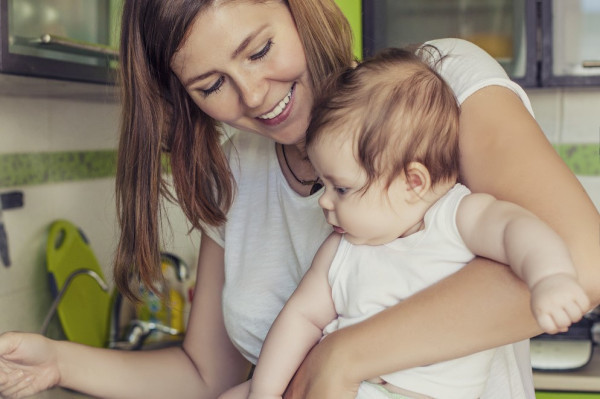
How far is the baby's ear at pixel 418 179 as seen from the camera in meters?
1.01

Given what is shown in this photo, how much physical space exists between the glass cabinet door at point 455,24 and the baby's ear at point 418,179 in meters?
1.46

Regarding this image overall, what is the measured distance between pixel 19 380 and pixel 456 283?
0.74 metres

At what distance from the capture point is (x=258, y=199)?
4.58 ft

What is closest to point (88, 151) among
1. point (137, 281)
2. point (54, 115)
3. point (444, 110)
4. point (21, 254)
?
point (54, 115)

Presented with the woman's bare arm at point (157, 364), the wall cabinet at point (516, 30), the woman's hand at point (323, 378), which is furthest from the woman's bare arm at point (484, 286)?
the wall cabinet at point (516, 30)

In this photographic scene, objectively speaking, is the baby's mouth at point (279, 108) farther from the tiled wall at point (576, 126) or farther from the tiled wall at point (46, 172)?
the tiled wall at point (576, 126)

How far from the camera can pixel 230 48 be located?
112 cm

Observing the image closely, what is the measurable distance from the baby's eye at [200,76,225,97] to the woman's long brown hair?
7 cm

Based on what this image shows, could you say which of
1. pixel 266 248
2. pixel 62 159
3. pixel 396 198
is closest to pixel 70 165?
pixel 62 159

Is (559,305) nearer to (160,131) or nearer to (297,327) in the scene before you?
(297,327)

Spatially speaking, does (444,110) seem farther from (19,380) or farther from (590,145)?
(590,145)

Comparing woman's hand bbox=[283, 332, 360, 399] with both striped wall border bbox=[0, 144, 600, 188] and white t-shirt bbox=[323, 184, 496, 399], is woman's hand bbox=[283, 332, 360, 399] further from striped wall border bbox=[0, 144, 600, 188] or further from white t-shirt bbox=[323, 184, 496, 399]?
striped wall border bbox=[0, 144, 600, 188]

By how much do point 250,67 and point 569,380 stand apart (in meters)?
1.44

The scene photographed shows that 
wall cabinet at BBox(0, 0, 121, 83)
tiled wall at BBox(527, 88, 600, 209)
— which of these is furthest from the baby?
tiled wall at BBox(527, 88, 600, 209)
